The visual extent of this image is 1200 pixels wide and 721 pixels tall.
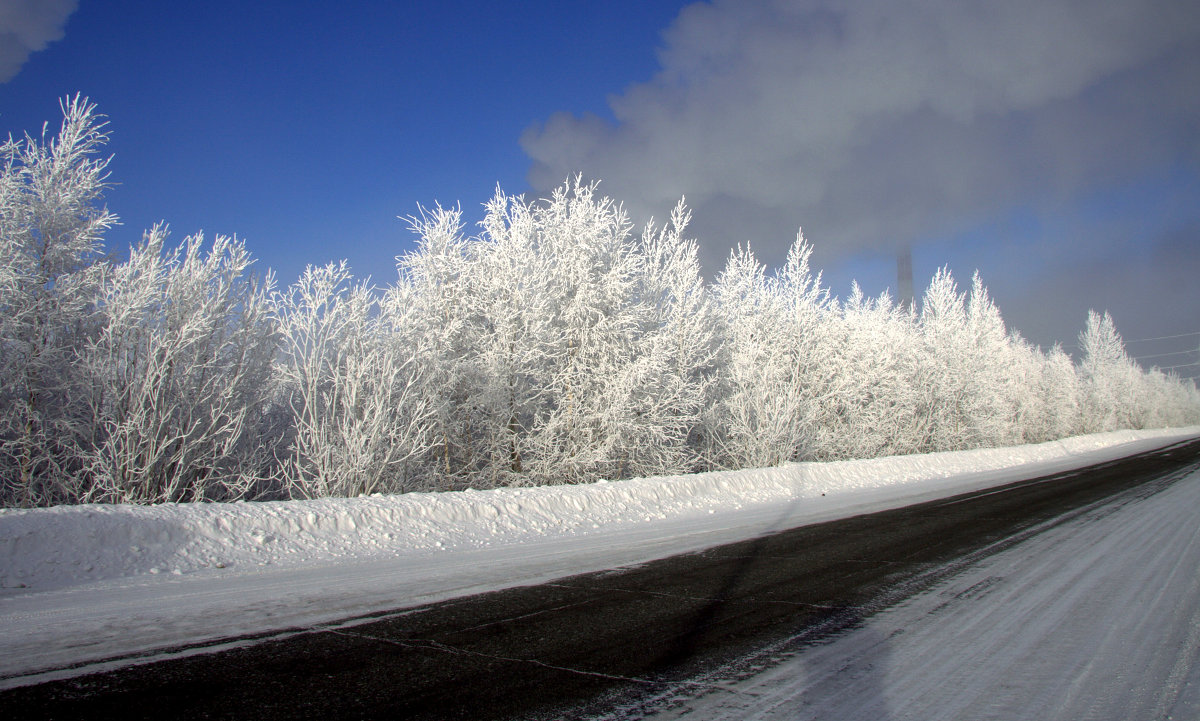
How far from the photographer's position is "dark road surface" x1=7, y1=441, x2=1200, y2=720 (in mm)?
3004

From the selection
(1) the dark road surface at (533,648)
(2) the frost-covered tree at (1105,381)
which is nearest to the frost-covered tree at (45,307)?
(1) the dark road surface at (533,648)

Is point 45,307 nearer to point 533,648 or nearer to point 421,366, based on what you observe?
point 421,366

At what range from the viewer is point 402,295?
16719mm

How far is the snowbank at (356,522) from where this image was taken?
6.47 metres

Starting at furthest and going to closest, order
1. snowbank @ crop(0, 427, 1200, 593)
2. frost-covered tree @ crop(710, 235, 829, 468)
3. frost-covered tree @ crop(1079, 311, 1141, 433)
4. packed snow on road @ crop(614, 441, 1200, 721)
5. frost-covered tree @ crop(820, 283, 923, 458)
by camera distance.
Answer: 1. frost-covered tree @ crop(1079, 311, 1141, 433)
2. frost-covered tree @ crop(820, 283, 923, 458)
3. frost-covered tree @ crop(710, 235, 829, 468)
4. snowbank @ crop(0, 427, 1200, 593)
5. packed snow on road @ crop(614, 441, 1200, 721)

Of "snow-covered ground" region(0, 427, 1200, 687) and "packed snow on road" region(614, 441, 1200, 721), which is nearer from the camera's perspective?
"packed snow on road" region(614, 441, 1200, 721)

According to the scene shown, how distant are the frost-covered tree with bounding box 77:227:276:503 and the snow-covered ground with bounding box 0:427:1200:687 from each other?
149 inches

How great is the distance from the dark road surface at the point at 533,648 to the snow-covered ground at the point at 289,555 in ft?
1.62

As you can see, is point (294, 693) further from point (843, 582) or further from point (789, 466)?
point (789, 466)

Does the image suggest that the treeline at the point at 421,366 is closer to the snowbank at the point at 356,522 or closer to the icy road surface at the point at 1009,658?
the snowbank at the point at 356,522

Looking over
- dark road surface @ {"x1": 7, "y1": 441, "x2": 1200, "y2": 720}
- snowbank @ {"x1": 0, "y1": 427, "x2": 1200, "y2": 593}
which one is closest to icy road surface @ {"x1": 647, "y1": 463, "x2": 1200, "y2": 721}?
dark road surface @ {"x1": 7, "y1": 441, "x2": 1200, "y2": 720}

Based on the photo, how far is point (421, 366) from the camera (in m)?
14.8

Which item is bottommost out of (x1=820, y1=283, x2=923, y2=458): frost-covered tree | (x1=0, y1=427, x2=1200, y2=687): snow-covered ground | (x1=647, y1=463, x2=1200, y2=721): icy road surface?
(x1=647, y1=463, x2=1200, y2=721): icy road surface

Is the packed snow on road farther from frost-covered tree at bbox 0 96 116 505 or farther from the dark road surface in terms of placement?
frost-covered tree at bbox 0 96 116 505
